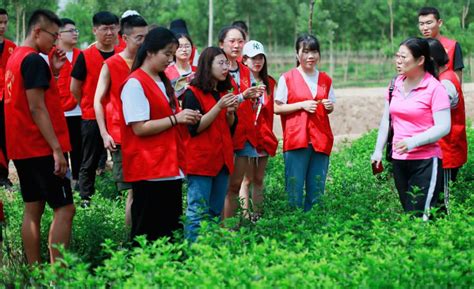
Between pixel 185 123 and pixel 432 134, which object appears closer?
pixel 185 123

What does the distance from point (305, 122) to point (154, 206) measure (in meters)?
2.04

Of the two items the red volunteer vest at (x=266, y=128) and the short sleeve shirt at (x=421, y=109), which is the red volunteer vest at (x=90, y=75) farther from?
the short sleeve shirt at (x=421, y=109)

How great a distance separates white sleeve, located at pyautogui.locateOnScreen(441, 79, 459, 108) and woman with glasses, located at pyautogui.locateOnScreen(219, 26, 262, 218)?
1538 millimetres

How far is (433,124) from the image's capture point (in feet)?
17.9

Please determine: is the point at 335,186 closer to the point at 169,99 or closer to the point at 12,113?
the point at 169,99

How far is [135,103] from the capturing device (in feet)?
16.3

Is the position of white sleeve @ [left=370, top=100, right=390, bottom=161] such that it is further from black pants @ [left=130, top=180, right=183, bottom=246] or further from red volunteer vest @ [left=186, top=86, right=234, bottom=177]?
black pants @ [left=130, top=180, right=183, bottom=246]

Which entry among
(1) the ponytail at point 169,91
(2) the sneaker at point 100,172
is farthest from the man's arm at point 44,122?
(2) the sneaker at point 100,172

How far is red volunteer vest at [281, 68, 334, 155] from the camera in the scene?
6.82m

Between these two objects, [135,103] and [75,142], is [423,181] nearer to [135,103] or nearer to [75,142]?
[135,103]

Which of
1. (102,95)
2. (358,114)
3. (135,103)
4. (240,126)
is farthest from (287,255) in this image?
(358,114)

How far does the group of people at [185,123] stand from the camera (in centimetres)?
503

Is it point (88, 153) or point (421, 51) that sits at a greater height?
point (421, 51)

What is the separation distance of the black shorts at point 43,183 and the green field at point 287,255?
416 mm
